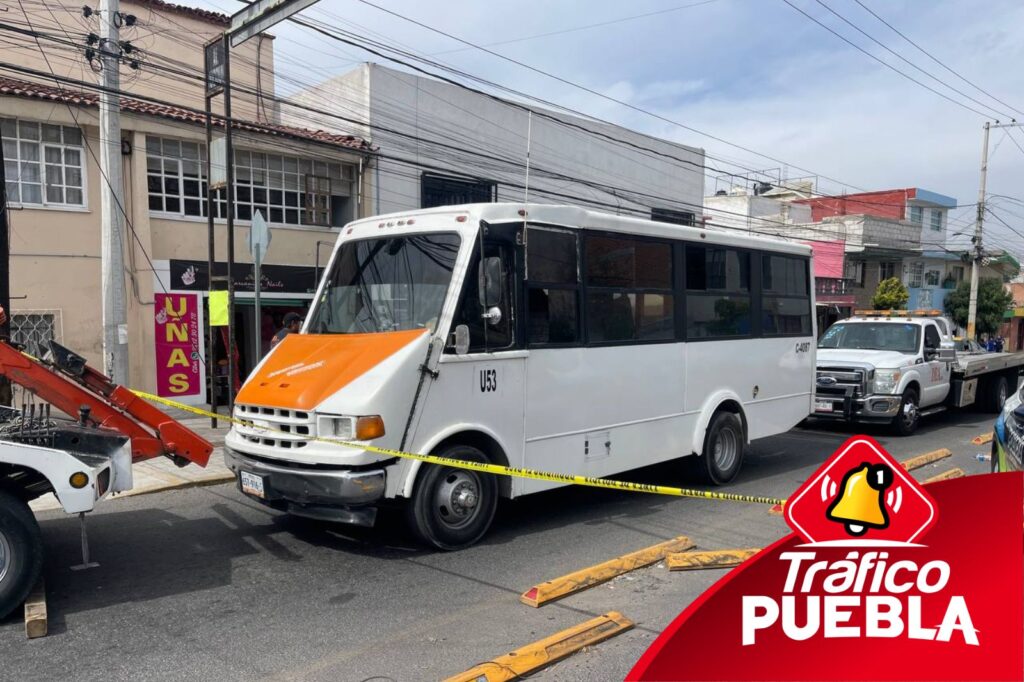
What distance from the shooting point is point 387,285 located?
21.5 ft

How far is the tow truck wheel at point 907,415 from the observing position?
12352mm

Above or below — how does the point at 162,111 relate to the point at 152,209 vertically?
above

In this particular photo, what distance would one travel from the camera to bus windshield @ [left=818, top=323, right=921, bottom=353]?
13150mm

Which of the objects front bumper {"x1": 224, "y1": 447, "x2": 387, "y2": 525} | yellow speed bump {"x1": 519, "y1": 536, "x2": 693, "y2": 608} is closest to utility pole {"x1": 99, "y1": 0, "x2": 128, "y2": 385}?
front bumper {"x1": 224, "y1": 447, "x2": 387, "y2": 525}

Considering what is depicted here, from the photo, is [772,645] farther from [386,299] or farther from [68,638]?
[386,299]

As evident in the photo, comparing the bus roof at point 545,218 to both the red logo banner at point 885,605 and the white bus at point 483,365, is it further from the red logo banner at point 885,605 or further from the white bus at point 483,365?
the red logo banner at point 885,605

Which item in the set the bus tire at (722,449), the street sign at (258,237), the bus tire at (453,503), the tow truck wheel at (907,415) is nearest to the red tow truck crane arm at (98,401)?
the bus tire at (453,503)

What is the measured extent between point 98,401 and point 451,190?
534 inches

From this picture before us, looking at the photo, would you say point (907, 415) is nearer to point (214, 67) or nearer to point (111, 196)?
point (214, 67)

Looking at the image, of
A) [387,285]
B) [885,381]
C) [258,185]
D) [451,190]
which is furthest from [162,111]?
[885,381]

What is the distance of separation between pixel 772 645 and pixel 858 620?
9.1 inches

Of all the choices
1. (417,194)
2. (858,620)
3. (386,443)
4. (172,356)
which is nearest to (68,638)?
(386,443)

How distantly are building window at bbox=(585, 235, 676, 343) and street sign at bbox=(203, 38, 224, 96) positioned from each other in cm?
755

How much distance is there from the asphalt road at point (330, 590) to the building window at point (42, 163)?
745 cm
